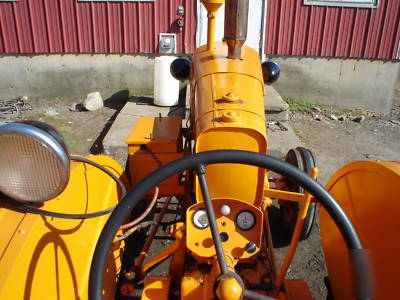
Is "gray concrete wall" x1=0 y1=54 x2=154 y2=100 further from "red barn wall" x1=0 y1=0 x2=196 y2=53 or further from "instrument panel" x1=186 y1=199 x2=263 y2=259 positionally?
"instrument panel" x1=186 y1=199 x2=263 y2=259

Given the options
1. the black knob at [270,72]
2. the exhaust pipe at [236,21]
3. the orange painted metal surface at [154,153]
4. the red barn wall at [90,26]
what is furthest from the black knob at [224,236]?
the red barn wall at [90,26]

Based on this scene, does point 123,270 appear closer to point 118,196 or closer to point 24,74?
point 118,196

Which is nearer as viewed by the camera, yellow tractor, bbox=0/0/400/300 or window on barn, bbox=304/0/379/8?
yellow tractor, bbox=0/0/400/300

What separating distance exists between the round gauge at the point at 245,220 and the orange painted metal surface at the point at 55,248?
25.8 inches

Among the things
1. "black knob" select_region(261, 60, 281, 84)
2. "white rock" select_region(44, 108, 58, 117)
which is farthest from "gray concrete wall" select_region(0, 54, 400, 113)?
"black knob" select_region(261, 60, 281, 84)

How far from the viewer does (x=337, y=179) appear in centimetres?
166

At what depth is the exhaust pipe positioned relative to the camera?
1.91 metres

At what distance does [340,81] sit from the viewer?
7023mm

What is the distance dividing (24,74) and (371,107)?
22.2 feet

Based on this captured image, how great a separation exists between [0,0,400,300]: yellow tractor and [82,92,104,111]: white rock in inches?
171

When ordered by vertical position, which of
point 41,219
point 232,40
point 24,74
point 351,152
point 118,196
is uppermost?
point 232,40

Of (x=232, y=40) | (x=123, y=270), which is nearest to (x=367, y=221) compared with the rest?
(x=232, y=40)

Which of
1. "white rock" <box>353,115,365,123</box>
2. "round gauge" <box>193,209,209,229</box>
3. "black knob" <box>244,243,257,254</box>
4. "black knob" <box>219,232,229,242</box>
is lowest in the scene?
"white rock" <box>353,115,365,123</box>

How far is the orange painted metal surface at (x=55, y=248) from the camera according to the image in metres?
1.23
